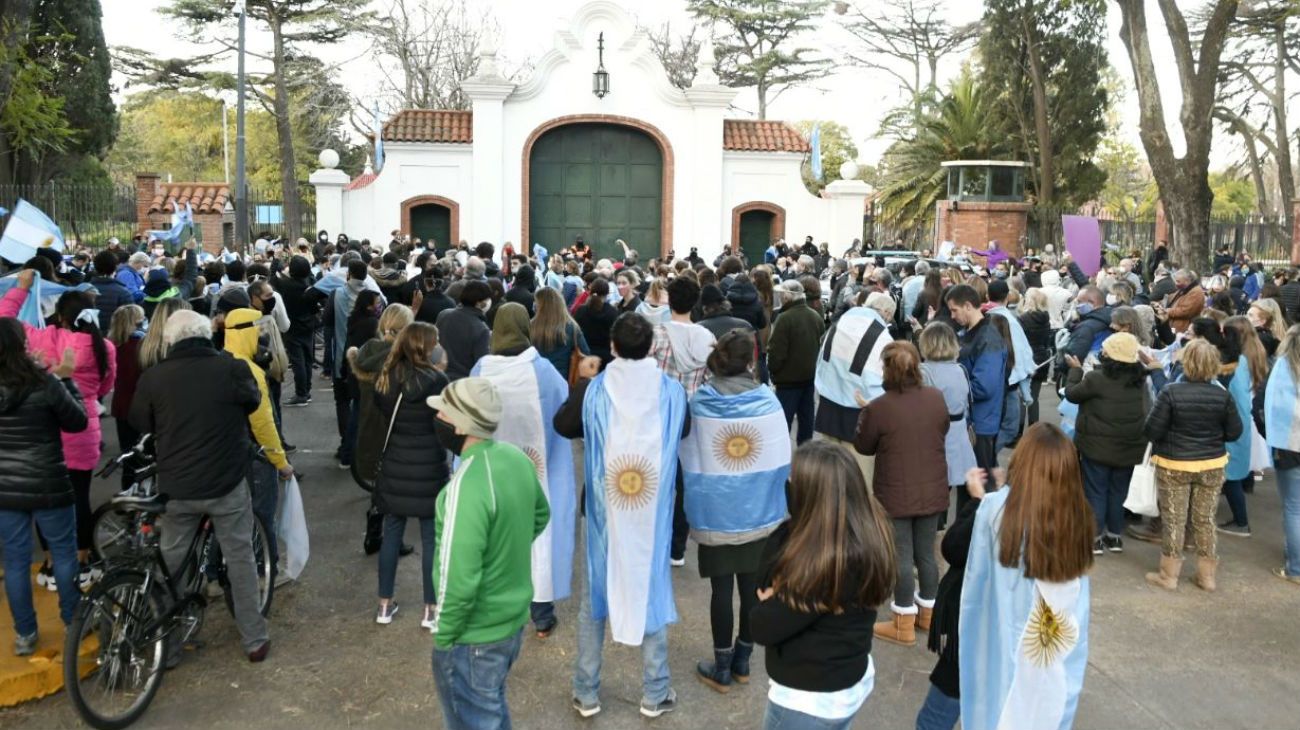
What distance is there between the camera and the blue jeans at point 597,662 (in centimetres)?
490

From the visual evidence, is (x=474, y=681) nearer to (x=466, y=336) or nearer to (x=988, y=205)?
(x=466, y=336)

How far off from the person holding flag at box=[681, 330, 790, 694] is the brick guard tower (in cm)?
2208

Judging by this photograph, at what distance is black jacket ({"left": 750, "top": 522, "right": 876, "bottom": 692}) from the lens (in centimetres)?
321

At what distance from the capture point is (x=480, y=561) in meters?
3.53

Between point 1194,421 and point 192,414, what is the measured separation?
19.1 ft

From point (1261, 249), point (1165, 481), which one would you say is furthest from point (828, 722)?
point (1261, 249)

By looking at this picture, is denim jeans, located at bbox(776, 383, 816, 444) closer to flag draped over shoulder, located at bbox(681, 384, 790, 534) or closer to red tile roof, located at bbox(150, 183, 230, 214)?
flag draped over shoulder, located at bbox(681, 384, 790, 534)

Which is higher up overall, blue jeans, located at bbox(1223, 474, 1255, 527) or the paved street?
blue jeans, located at bbox(1223, 474, 1255, 527)

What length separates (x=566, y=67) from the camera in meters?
23.8

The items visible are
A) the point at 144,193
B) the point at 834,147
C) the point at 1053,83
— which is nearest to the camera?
the point at 144,193

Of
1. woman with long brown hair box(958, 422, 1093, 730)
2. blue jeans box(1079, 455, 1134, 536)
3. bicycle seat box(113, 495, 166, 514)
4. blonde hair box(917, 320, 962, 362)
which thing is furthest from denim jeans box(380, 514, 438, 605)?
blue jeans box(1079, 455, 1134, 536)

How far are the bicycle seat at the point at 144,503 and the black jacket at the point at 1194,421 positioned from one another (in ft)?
19.2

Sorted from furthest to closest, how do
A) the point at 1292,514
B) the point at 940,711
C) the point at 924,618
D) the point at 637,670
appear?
1. the point at 1292,514
2. the point at 924,618
3. the point at 637,670
4. the point at 940,711

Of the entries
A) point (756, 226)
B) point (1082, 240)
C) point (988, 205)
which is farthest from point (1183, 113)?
point (756, 226)
